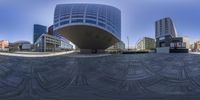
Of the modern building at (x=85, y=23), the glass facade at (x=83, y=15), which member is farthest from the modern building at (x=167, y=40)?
the glass facade at (x=83, y=15)

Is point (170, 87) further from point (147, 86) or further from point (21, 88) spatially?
point (21, 88)

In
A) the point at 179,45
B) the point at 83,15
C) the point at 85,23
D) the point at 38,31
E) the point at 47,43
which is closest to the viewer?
the point at 179,45

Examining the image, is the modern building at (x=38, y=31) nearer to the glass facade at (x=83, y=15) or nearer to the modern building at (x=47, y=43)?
the modern building at (x=47, y=43)

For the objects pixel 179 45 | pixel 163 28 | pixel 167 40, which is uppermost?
pixel 163 28

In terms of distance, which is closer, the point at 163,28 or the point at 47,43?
the point at 163,28

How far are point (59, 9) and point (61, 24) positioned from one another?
6543 mm

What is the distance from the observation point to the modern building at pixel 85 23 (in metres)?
46.2

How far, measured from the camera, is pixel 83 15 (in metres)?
47.9

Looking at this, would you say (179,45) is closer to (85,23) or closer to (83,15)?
(85,23)

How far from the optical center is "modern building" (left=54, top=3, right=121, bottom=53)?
4619cm

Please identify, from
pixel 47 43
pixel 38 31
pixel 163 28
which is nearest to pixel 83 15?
pixel 163 28

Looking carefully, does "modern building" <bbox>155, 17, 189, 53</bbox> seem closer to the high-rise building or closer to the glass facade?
the high-rise building

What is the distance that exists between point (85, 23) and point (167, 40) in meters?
22.9

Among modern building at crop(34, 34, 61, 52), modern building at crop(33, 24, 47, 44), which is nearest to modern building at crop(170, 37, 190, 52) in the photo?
modern building at crop(34, 34, 61, 52)
